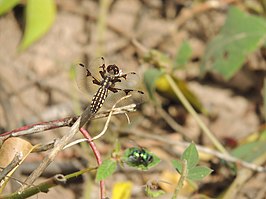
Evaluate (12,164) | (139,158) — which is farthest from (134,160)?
(12,164)

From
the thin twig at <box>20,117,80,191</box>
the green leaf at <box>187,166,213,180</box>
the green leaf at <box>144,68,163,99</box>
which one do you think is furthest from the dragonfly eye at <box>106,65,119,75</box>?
the green leaf at <box>144,68,163,99</box>

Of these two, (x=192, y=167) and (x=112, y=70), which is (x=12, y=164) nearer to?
(x=112, y=70)

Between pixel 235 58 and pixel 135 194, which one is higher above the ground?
pixel 235 58

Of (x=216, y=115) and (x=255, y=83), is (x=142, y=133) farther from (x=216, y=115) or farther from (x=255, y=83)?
(x=255, y=83)

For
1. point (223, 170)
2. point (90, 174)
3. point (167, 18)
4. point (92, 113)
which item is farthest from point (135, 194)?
point (167, 18)

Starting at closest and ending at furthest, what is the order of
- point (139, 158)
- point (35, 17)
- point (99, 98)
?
point (99, 98) < point (139, 158) < point (35, 17)

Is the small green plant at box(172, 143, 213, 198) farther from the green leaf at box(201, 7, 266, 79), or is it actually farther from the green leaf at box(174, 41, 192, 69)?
the green leaf at box(201, 7, 266, 79)
